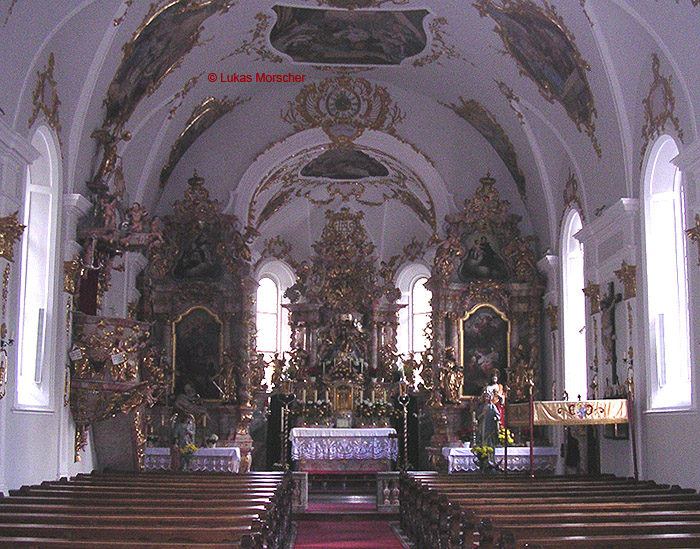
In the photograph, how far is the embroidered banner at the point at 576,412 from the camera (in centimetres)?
1423

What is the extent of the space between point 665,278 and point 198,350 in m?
10.9

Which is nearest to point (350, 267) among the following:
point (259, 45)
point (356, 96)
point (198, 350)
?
point (198, 350)

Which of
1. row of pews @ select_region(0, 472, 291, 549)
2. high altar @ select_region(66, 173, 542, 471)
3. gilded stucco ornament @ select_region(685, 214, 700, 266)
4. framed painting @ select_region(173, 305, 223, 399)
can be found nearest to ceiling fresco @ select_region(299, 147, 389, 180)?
high altar @ select_region(66, 173, 542, 471)

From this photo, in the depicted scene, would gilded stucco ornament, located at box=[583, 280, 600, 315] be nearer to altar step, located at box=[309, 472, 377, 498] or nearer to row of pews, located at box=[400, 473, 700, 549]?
row of pews, located at box=[400, 473, 700, 549]

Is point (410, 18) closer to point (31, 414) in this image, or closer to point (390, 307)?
point (31, 414)

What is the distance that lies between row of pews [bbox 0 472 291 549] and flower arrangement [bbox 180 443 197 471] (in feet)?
14.2

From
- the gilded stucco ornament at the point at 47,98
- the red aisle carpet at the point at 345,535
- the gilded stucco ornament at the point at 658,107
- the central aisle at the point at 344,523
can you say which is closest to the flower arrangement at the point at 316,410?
the central aisle at the point at 344,523

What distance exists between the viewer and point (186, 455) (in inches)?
712

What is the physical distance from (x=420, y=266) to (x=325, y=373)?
5.67 meters

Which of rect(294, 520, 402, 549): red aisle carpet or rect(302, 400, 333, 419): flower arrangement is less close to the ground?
rect(302, 400, 333, 419): flower arrangement

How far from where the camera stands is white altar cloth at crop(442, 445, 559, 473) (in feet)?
63.0

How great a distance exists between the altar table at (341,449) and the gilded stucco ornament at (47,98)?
9523 mm

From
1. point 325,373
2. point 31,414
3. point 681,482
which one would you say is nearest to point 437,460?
point 325,373

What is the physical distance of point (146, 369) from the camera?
18859mm
